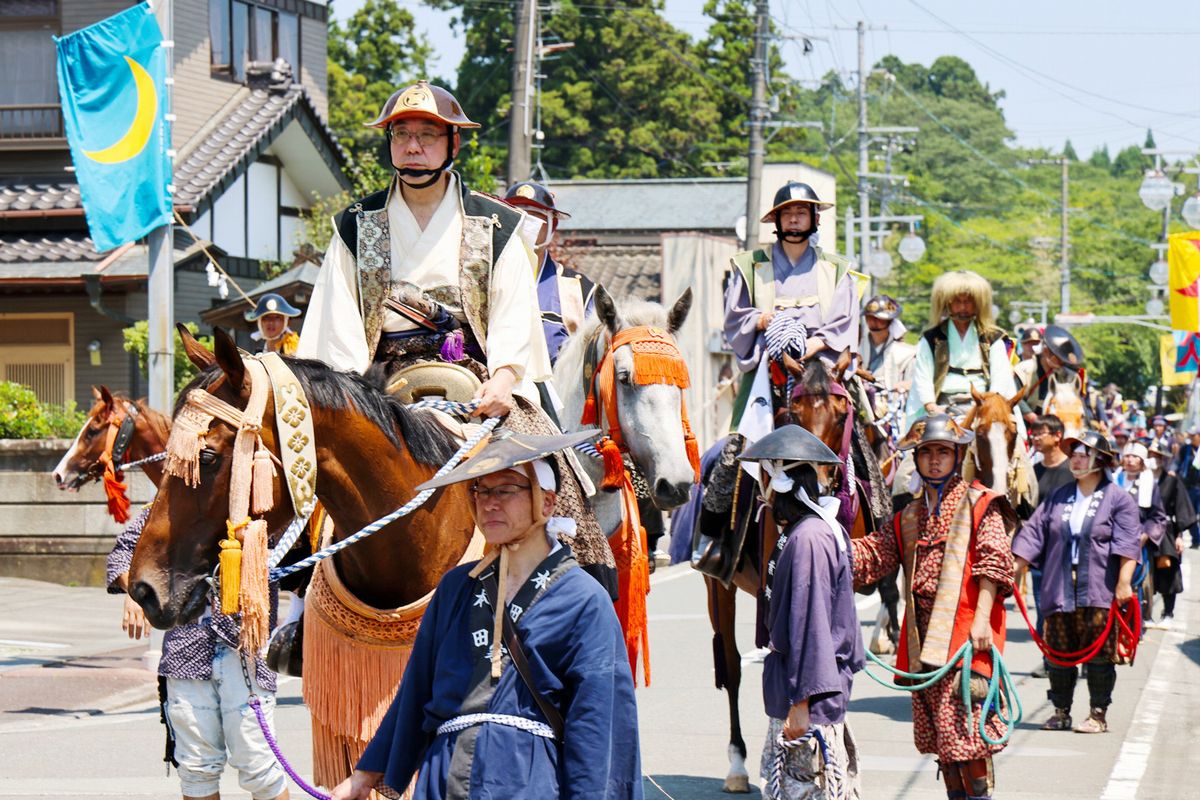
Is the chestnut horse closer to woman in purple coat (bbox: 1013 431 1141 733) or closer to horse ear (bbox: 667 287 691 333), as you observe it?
horse ear (bbox: 667 287 691 333)

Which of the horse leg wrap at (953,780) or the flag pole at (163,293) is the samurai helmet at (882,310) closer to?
the flag pole at (163,293)

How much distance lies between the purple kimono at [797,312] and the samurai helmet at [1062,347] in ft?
26.3

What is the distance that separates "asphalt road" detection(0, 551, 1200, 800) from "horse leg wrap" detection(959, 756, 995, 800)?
46.3 inches

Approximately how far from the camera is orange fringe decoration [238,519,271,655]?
506cm

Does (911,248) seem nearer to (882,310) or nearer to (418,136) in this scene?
(882,310)

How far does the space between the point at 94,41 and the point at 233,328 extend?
26.0 feet

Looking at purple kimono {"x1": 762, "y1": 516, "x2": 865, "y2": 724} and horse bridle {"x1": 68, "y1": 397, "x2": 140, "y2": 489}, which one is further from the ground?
horse bridle {"x1": 68, "y1": 397, "x2": 140, "y2": 489}

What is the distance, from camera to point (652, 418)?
7.71 meters

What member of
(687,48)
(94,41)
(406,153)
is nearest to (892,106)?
(687,48)

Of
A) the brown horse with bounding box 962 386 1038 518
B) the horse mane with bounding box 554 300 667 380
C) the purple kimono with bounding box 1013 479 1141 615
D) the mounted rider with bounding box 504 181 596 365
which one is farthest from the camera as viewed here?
the purple kimono with bounding box 1013 479 1141 615

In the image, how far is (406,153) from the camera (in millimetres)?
6406

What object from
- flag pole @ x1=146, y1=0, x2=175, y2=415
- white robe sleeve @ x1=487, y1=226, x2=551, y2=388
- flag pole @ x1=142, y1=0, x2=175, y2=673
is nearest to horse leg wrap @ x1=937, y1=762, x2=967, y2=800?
white robe sleeve @ x1=487, y1=226, x2=551, y2=388

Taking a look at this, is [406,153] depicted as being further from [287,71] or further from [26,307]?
[287,71]

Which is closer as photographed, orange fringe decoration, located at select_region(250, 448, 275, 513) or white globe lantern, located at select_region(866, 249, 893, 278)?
orange fringe decoration, located at select_region(250, 448, 275, 513)
